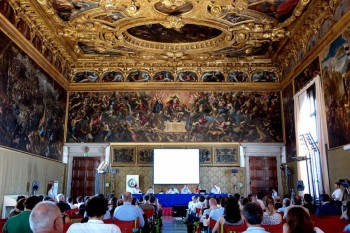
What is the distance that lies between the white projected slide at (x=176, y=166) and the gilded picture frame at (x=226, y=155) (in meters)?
1.26

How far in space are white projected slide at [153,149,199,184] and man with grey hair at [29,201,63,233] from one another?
18188mm

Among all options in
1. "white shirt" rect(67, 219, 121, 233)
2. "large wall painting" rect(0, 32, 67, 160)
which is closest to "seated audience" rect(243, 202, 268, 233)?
"white shirt" rect(67, 219, 121, 233)

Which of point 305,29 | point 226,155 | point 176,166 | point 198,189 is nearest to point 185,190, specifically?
point 198,189

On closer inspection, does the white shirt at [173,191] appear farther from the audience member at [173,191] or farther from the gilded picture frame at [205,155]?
the gilded picture frame at [205,155]

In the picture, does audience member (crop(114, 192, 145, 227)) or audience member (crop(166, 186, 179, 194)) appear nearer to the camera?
audience member (crop(114, 192, 145, 227))

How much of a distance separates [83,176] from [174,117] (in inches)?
276

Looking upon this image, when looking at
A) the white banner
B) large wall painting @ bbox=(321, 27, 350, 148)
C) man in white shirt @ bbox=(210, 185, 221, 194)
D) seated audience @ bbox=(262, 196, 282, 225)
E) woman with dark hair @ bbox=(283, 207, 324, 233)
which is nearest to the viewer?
woman with dark hair @ bbox=(283, 207, 324, 233)

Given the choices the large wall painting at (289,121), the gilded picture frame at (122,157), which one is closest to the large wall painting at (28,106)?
the gilded picture frame at (122,157)

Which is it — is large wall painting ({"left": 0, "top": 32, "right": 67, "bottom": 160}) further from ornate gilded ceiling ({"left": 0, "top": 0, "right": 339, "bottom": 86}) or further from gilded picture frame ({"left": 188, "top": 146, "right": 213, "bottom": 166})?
gilded picture frame ({"left": 188, "top": 146, "right": 213, "bottom": 166})

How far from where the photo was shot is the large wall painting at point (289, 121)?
1952cm

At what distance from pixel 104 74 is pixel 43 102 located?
552cm

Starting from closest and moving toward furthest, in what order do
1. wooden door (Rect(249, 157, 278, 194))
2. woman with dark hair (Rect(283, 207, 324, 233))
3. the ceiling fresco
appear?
woman with dark hair (Rect(283, 207, 324, 233)), the ceiling fresco, wooden door (Rect(249, 157, 278, 194))

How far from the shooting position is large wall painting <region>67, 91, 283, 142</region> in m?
21.3

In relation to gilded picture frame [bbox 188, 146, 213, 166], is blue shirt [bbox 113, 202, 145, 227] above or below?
below
